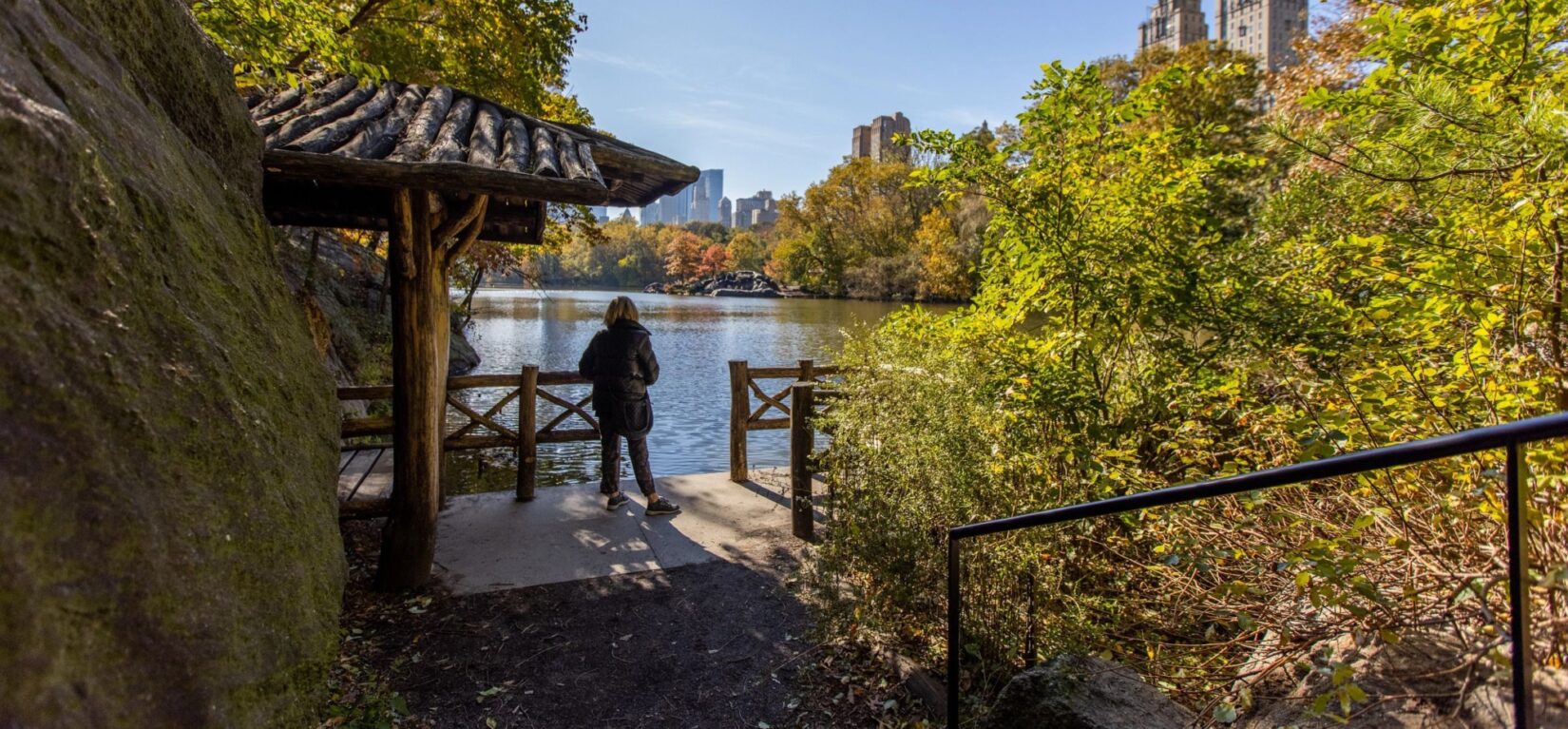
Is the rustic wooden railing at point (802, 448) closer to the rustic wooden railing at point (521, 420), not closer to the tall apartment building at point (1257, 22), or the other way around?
the rustic wooden railing at point (521, 420)

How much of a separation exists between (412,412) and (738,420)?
3.17 metres

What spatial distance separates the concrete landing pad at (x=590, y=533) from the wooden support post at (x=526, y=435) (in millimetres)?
149

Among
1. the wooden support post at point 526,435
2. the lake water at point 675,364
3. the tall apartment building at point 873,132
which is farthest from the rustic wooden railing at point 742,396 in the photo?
the tall apartment building at point 873,132

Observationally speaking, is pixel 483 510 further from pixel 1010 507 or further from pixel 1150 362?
→ pixel 1150 362

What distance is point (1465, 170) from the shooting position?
6.72 ft

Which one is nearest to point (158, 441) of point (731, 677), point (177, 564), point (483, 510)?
point (177, 564)

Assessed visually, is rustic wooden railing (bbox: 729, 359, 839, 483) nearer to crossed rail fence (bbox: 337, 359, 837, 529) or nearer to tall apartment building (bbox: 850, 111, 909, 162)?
crossed rail fence (bbox: 337, 359, 837, 529)

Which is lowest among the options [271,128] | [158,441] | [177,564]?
[177,564]

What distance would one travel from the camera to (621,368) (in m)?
5.64

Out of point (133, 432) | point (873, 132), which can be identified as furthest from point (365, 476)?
point (873, 132)

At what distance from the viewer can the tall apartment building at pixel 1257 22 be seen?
57969 mm

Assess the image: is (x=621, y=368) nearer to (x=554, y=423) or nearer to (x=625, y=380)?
(x=625, y=380)

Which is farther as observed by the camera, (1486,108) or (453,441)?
(453,441)

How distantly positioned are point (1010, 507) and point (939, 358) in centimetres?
95
